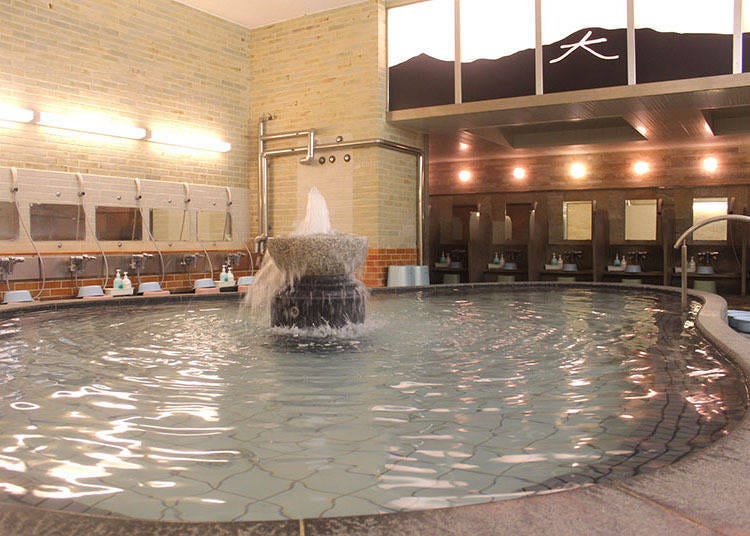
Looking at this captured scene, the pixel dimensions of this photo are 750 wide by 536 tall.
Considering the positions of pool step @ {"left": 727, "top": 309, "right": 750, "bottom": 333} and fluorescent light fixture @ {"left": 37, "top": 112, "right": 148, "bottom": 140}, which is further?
fluorescent light fixture @ {"left": 37, "top": 112, "right": 148, "bottom": 140}

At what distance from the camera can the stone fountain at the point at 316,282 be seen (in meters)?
4.43

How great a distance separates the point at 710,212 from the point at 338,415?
444 inches

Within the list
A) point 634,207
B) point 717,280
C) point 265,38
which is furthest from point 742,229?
point 265,38

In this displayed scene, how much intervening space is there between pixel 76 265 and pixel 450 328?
4977mm

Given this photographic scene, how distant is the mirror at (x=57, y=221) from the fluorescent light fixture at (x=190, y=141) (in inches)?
59.0

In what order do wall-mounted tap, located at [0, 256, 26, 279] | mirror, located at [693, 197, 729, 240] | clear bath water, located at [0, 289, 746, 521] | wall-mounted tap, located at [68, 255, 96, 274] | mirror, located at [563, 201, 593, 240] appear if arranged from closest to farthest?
1. clear bath water, located at [0, 289, 746, 521]
2. wall-mounted tap, located at [0, 256, 26, 279]
3. wall-mounted tap, located at [68, 255, 96, 274]
4. mirror, located at [693, 197, 729, 240]
5. mirror, located at [563, 201, 593, 240]

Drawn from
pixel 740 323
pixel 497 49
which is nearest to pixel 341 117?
pixel 497 49

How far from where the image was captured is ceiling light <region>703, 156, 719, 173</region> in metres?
11.8

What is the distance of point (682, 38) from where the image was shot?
720cm

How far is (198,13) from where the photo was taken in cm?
930

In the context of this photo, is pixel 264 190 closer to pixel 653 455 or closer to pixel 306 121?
pixel 306 121

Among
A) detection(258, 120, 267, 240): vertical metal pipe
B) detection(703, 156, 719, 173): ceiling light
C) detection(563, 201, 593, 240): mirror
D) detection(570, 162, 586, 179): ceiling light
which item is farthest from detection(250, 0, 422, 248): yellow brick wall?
detection(703, 156, 719, 173): ceiling light

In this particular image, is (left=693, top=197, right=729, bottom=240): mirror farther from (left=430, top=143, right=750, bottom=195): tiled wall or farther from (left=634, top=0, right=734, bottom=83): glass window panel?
(left=634, top=0, right=734, bottom=83): glass window panel

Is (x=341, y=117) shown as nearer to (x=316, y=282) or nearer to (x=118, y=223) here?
(x=118, y=223)
